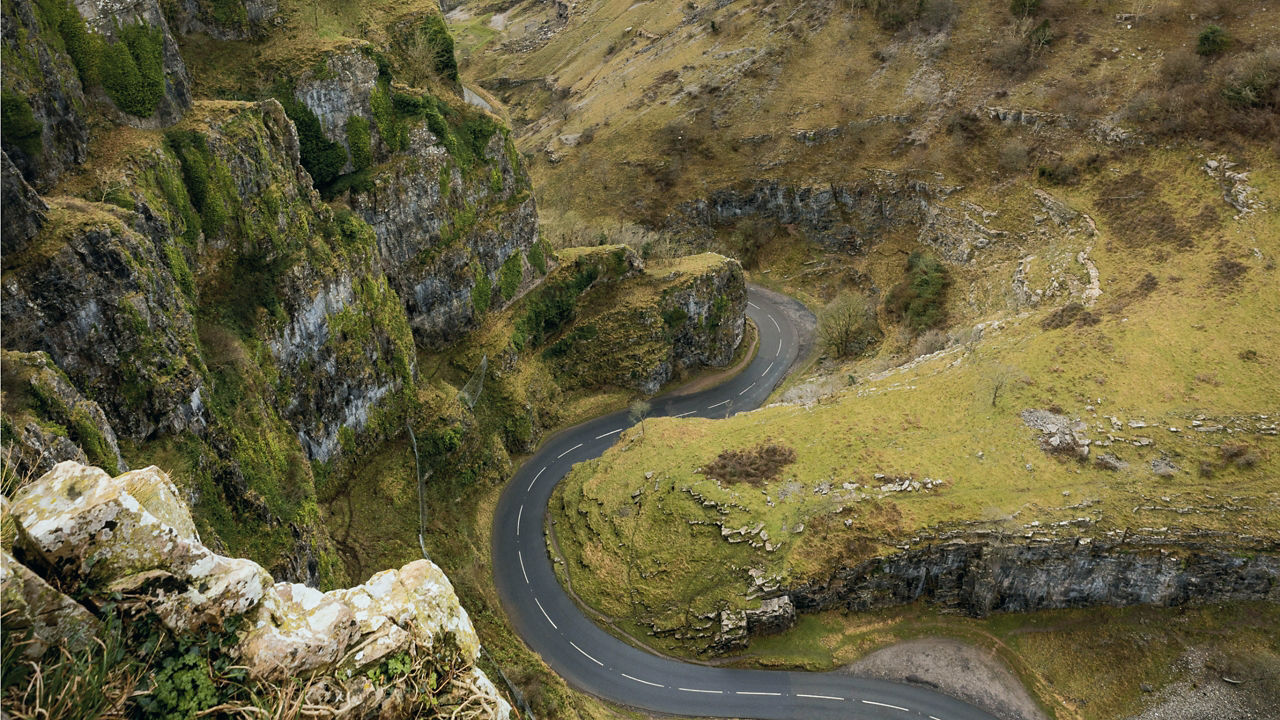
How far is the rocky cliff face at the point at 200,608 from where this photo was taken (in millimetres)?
9914

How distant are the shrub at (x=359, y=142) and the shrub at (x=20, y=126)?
27.2m

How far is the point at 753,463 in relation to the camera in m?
55.9

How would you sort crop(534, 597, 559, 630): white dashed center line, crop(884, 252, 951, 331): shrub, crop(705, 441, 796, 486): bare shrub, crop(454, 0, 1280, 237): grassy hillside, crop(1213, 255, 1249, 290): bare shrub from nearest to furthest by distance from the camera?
crop(534, 597, 559, 630): white dashed center line < crop(705, 441, 796, 486): bare shrub < crop(1213, 255, 1249, 290): bare shrub < crop(884, 252, 951, 331): shrub < crop(454, 0, 1280, 237): grassy hillside

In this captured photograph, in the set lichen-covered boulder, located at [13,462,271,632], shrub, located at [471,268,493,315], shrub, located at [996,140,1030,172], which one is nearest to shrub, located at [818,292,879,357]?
shrub, located at [996,140,1030,172]

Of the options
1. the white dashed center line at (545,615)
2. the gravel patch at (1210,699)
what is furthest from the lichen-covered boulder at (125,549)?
the gravel patch at (1210,699)

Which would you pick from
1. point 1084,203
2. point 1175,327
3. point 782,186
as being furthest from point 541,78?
point 1175,327

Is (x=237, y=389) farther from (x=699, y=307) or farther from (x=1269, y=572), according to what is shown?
(x=1269, y=572)

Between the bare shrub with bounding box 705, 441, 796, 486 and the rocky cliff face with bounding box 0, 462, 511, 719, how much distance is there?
44.1 m

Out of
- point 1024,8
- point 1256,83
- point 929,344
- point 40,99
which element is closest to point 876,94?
point 1024,8

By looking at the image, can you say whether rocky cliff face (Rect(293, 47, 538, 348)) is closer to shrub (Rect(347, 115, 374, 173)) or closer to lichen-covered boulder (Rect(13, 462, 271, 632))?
shrub (Rect(347, 115, 374, 173))

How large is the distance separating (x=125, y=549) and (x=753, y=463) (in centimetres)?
4861

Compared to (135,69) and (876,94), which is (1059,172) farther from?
(135,69)

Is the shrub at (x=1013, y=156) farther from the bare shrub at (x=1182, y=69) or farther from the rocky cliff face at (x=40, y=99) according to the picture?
the rocky cliff face at (x=40, y=99)

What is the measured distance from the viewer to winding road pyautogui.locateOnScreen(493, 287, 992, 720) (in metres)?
45.5
